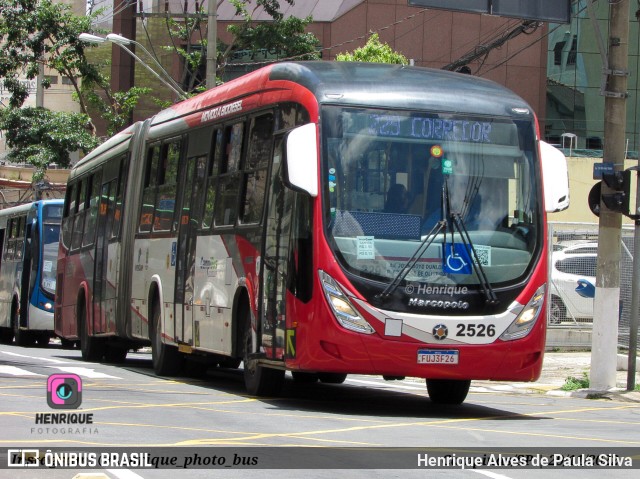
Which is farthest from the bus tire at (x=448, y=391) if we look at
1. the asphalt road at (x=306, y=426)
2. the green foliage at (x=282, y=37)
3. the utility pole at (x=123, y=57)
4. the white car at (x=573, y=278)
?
the utility pole at (x=123, y=57)

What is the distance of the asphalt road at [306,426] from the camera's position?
834cm

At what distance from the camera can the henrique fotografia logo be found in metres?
8.70

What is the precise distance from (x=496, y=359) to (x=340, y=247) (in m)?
1.96

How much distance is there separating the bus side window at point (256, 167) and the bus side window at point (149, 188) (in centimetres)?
430

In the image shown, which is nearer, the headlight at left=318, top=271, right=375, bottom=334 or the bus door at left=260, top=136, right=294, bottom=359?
the headlight at left=318, top=271, right=375, bottom=334

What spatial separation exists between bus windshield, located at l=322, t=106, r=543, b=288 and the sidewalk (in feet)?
15.3

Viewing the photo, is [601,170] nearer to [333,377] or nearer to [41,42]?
[333,377]

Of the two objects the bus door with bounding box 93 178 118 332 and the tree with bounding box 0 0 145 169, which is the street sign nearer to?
the bus door with bounding box 93 178 118 332

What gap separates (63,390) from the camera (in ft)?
29.9

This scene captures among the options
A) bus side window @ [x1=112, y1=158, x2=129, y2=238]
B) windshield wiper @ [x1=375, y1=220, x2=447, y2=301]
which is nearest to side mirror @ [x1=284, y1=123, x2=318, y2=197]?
windshield wiper @ [x1=375, y1=220, x2=447, y2=301]

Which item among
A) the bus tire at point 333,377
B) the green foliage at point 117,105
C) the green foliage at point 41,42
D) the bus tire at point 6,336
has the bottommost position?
the bus tire at point 6,336

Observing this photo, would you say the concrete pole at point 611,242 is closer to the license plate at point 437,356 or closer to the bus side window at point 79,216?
the license plate at point 437,356

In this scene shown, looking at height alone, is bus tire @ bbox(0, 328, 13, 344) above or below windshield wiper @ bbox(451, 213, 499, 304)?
below

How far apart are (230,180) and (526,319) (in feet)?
13.7
